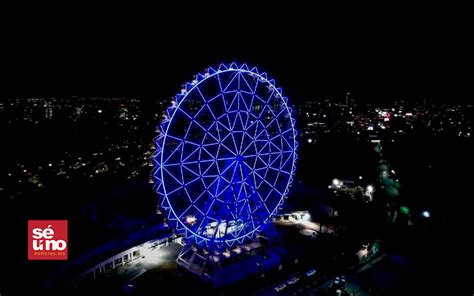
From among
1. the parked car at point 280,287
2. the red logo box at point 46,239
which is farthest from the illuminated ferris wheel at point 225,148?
the red logo box at point 46,239

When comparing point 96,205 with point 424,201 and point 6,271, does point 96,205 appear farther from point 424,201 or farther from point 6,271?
point 424,201

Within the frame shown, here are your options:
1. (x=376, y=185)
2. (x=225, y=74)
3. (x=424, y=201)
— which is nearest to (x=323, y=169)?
(x=376, y=185)

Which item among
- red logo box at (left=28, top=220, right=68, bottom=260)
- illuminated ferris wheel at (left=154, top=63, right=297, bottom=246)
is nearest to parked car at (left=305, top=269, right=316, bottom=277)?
illuminated ferris wheel at (left=154, top=63, right=297, bottom=246)

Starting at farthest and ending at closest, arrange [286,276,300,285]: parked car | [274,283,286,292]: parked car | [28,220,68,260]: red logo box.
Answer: [286,276,300,285]: parked car
[274,283,286,292]: parked car
[28,220,68,260]: red logo box

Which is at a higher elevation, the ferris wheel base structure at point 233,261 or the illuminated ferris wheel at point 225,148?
the illuminated ferris wheel at point 225,148

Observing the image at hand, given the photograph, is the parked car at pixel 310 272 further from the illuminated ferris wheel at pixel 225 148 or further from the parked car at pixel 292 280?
the illuminated ferris wheel at pixel 225 148

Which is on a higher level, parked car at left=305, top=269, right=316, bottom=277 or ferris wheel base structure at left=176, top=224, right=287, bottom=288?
ferris wheel base structure at left=176, top=224, right=287, bottom=288

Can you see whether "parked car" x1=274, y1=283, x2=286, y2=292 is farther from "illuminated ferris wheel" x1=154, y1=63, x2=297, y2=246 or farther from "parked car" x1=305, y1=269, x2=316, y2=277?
"illuminated ferris wheel" x1=154, y1=63, x2=297, y2=246
